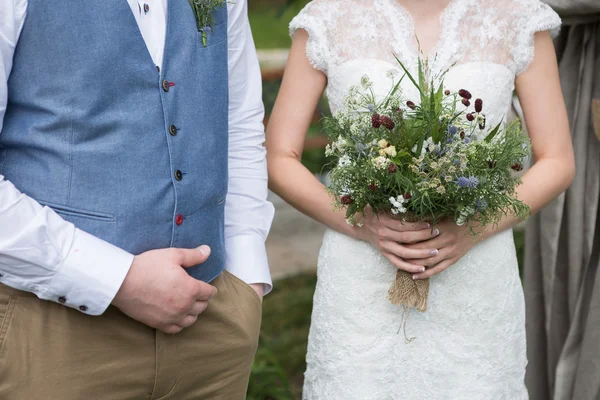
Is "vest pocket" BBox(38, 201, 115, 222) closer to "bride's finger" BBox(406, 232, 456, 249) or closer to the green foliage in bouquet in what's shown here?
the green foliage in bouquet

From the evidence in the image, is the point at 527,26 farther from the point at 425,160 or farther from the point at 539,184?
the point at 425,160

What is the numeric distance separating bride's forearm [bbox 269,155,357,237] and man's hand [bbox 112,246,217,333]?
28.7 inches

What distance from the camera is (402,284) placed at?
8.25ft

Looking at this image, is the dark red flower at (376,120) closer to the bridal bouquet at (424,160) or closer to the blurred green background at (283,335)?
the bridal bouquet at (424,160)

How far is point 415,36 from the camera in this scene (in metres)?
2.63

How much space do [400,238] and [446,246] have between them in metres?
0.16

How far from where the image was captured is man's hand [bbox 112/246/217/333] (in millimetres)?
1929

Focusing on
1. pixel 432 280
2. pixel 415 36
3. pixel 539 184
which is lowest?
pixel 432 280

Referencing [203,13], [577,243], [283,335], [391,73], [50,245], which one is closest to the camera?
[50,245]

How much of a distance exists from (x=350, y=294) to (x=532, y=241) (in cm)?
129

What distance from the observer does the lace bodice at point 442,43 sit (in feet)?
8.49

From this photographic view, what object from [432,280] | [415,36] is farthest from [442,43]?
[432,280]

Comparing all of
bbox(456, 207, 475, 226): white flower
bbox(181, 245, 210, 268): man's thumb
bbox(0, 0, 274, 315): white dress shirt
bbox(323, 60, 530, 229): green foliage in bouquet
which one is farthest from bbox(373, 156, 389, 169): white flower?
bbox(0, 0, 274, 315): white dress shirt

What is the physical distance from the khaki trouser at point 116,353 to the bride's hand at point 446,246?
0.55 m
